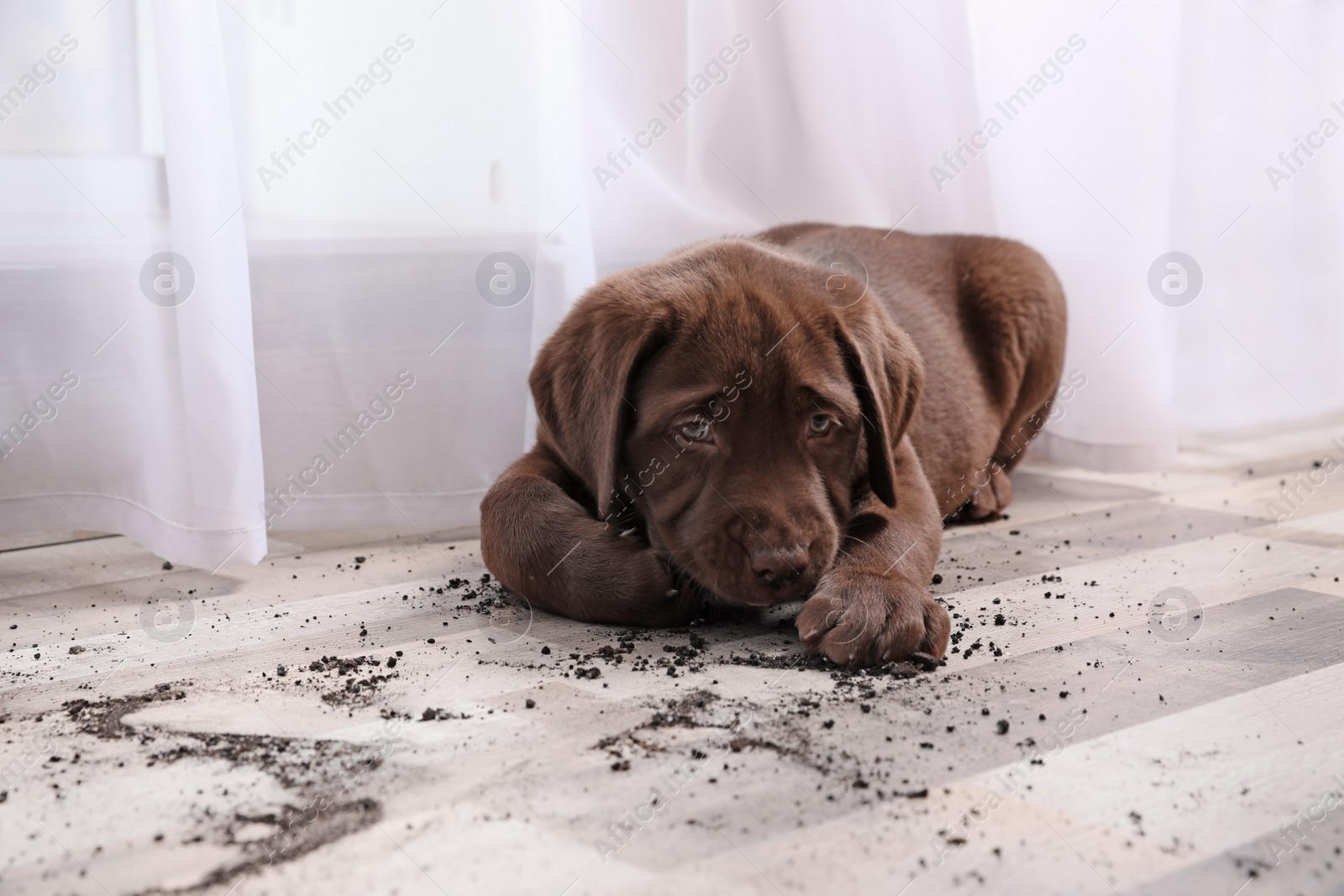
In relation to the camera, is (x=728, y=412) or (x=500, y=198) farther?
(x=500, y=198)

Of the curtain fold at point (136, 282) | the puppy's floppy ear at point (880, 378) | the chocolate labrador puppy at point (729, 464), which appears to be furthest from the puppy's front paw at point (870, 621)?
the curtain fold at point (136, 282)


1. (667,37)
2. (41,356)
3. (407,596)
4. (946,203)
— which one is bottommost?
(407,596)

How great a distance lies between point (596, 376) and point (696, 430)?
27cm

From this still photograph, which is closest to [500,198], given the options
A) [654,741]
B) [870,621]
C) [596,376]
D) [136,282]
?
[136,282]

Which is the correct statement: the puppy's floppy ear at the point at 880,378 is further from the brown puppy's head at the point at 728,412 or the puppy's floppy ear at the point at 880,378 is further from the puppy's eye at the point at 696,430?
the puppy's eye at the point at 696,430

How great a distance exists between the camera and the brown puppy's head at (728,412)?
99.0 inches

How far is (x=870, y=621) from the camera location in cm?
241

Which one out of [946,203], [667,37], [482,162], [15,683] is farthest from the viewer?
[946,203]

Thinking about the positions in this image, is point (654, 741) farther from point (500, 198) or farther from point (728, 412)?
point (500, 198)

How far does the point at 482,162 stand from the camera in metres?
3.83

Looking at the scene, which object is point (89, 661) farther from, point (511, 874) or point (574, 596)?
point (511, 874)

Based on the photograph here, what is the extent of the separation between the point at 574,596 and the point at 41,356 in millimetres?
1630

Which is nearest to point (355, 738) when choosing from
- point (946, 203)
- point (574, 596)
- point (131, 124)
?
point (574, 596)

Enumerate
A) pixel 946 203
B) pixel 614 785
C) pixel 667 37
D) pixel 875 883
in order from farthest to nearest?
pixel 946 203 → pixel 667 37 → pixel 614 785 → pixel 875 883
